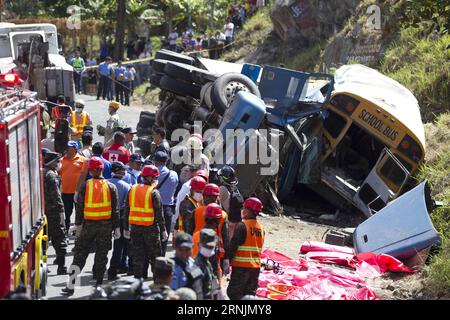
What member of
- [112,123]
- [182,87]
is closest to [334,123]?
[182,87]

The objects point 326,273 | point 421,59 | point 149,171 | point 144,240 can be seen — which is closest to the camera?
point 149,171

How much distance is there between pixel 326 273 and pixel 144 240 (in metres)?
2.62

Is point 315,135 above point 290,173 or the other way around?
above

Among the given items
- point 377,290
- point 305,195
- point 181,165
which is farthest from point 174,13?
point 377,290

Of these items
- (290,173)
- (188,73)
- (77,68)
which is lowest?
(77,68)

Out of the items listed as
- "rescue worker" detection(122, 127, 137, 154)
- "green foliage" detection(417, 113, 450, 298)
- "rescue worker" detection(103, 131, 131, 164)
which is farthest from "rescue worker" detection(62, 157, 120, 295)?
"green foliage" detection(417, 113, 450, 298)

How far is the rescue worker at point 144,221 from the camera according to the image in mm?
11383

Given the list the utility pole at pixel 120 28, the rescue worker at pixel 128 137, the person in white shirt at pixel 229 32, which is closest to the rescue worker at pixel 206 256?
the rescue worker at pixel 128 137

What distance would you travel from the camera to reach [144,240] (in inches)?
457

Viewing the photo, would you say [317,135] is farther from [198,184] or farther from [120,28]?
[120,28]

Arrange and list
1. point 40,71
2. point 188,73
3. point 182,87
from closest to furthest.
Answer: point 188,73, point 182,87, point 40,71

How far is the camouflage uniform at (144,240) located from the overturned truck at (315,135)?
5.11 m

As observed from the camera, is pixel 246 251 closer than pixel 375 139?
Yes

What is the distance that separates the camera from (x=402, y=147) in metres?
17.4
